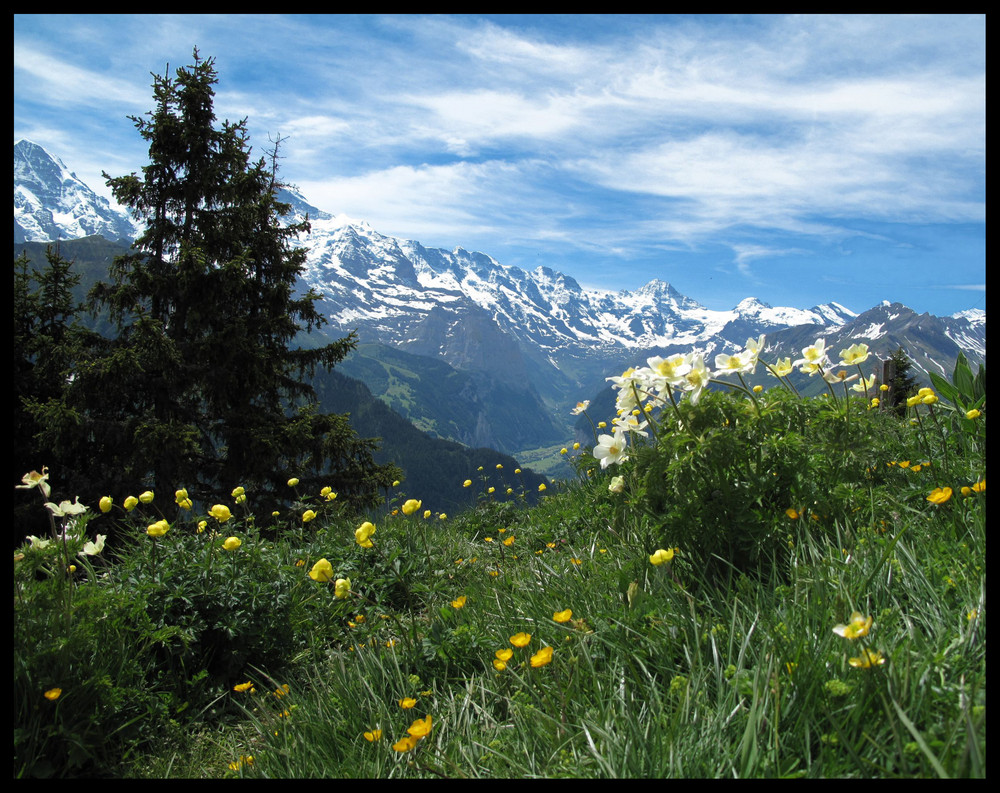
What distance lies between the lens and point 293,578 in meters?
4.15

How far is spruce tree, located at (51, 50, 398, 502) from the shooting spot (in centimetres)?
1432

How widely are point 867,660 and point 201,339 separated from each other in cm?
1676

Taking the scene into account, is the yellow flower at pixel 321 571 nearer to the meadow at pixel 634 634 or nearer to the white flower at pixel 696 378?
the meadow at pixel 634 634

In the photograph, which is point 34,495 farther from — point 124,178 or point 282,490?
point 124,178

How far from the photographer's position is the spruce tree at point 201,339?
14.3 meters

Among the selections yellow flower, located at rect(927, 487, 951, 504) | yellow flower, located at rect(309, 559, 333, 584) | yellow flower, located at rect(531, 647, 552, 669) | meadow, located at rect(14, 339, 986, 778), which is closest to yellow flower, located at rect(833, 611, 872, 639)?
meadow, located at rect(14, 339, 986, 778)

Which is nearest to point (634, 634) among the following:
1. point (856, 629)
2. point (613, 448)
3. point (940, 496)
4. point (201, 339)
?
point (613, 448)

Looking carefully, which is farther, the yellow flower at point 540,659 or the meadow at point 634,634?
the yellow flower at point 540,659

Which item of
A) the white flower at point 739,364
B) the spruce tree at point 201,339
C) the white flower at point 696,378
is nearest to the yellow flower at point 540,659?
the white flower at point 696,378

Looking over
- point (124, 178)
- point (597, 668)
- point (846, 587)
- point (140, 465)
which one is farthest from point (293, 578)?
point (124, 178)

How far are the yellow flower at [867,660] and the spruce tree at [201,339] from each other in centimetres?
1447

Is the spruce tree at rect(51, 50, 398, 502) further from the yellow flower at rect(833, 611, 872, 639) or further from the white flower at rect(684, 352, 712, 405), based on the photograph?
the yellow flower at rect(833, 611, 872, 639)

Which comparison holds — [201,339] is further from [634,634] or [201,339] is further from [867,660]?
[867,660]

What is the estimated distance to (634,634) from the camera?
2.60 meters
